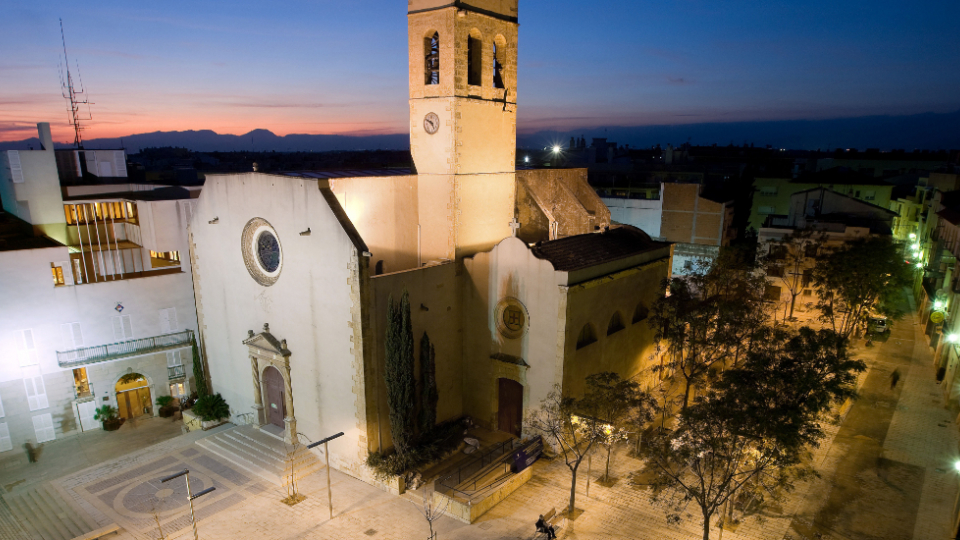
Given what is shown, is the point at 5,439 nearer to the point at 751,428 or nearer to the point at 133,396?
the point at 133,396

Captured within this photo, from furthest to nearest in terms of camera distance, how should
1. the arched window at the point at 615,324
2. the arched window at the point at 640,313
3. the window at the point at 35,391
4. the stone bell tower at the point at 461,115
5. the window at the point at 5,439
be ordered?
the arched window at the point at 640,313
the window at the point at 35,391
the arched window at the point at 615,324
the window at the point at 5,439
the stone bell tower at the point at 461,115

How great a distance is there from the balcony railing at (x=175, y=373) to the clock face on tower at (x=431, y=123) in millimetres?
17588

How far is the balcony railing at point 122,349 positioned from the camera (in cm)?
2464

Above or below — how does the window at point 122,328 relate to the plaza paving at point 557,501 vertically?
above

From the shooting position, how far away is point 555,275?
19.9 m

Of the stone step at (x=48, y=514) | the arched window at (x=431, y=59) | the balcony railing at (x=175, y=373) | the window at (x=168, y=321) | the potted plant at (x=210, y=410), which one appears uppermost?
the arched window at (x=431, y=59)

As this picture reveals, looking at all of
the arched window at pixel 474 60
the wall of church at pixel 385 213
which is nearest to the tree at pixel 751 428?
the wall of church at pixel 385 213

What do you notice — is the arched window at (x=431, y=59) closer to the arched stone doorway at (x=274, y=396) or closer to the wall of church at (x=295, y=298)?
the wall of church at (x=295, y=298)

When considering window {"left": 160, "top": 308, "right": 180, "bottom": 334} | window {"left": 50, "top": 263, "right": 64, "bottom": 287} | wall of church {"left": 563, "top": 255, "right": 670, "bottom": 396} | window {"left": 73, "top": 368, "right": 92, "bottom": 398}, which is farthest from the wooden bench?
wall of church {"left": 563, "top": 255, "right": 670, "bottom": 396}

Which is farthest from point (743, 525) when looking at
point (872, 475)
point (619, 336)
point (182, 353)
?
point (182, 353)

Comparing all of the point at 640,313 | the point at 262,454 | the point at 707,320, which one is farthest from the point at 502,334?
the point at 262,454

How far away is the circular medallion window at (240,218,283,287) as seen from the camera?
71.0 ft

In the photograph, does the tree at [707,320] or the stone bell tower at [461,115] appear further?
the stone bell tower at [461,115]

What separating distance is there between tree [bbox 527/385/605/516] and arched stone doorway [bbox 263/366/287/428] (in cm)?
1022
